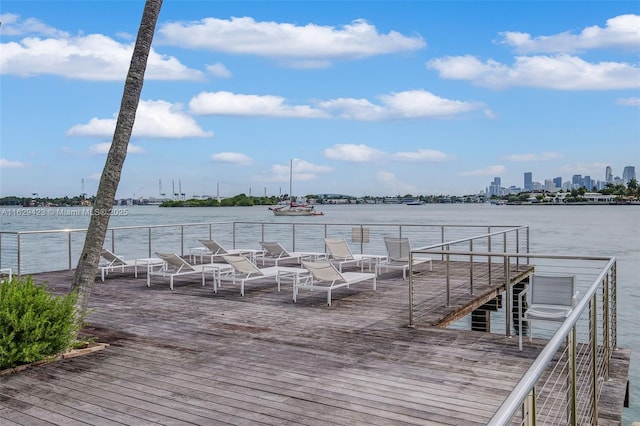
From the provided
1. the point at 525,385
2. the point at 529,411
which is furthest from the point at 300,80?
the point at 525,385

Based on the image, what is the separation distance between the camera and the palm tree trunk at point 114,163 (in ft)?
20.2

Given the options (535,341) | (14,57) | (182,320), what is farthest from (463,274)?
(14,57)

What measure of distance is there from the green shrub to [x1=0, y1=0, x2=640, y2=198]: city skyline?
96.0 inches

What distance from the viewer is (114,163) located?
20.5 feet

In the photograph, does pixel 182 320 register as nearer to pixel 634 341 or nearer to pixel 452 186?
pixel 634 341

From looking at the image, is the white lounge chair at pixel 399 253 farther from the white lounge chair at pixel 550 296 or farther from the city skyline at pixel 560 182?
the city skyline at pixel 560 182

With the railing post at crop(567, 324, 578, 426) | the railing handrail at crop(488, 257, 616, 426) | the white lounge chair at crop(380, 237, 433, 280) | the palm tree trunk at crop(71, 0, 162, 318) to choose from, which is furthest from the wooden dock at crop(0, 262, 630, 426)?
the white lounge chair at crop(380, 237, 433, 280)

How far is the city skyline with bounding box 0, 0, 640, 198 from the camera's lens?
16.7 meters

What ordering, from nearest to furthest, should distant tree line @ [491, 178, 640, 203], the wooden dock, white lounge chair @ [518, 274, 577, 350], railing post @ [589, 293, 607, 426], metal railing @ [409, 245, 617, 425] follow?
metal railing @ [409, 245, 617, 425], railing post @ [589, 293, 607, 426], the wooden dock, white lounge chair @ [518, 274, 577, 350], distant tree line @ [491, 178, 640, 203]

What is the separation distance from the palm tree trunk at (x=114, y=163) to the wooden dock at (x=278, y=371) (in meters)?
0.87

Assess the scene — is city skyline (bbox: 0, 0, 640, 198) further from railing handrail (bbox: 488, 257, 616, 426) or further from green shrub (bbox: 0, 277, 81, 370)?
railing handrail (bbox: 488, 257, 616, 426)

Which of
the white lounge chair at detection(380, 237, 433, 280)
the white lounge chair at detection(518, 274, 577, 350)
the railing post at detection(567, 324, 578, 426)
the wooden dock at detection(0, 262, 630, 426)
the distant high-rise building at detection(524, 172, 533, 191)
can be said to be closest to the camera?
the railing post at detection(567, 324, 578, 426)

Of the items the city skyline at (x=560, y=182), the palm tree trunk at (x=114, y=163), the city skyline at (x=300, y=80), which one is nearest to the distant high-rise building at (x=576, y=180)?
the city skyline at (x=560, y=182)

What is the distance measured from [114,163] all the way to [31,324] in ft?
6.40
